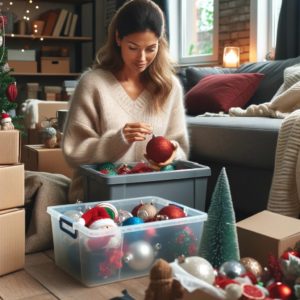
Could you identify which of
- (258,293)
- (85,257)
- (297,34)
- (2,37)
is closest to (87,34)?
(297,34)

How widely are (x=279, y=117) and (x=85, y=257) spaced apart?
4.17 ft

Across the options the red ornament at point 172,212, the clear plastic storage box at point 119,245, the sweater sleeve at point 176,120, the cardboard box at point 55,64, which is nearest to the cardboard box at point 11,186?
the clear plastic storage box at point 119,245

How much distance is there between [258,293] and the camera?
1199 millimetres

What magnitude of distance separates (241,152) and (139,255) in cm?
87

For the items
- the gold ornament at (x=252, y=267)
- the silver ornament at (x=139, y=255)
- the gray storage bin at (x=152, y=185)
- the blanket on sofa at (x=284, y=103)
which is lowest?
the silver ornament at (x=139, y=255)

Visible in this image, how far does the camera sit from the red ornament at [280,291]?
1.31 m

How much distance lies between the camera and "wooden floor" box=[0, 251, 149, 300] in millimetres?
1562

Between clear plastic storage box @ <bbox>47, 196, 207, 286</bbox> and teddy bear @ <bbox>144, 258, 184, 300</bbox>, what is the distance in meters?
0.40

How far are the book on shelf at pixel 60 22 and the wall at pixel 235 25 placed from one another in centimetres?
189

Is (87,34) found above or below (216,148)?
above

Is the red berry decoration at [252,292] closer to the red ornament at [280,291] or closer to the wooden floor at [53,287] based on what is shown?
the red ornament at [280,291]

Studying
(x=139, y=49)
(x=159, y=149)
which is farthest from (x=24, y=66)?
(x=159, y=149)

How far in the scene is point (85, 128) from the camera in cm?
205

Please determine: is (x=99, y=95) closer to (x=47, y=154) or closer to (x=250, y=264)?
(x=47, y=154)
